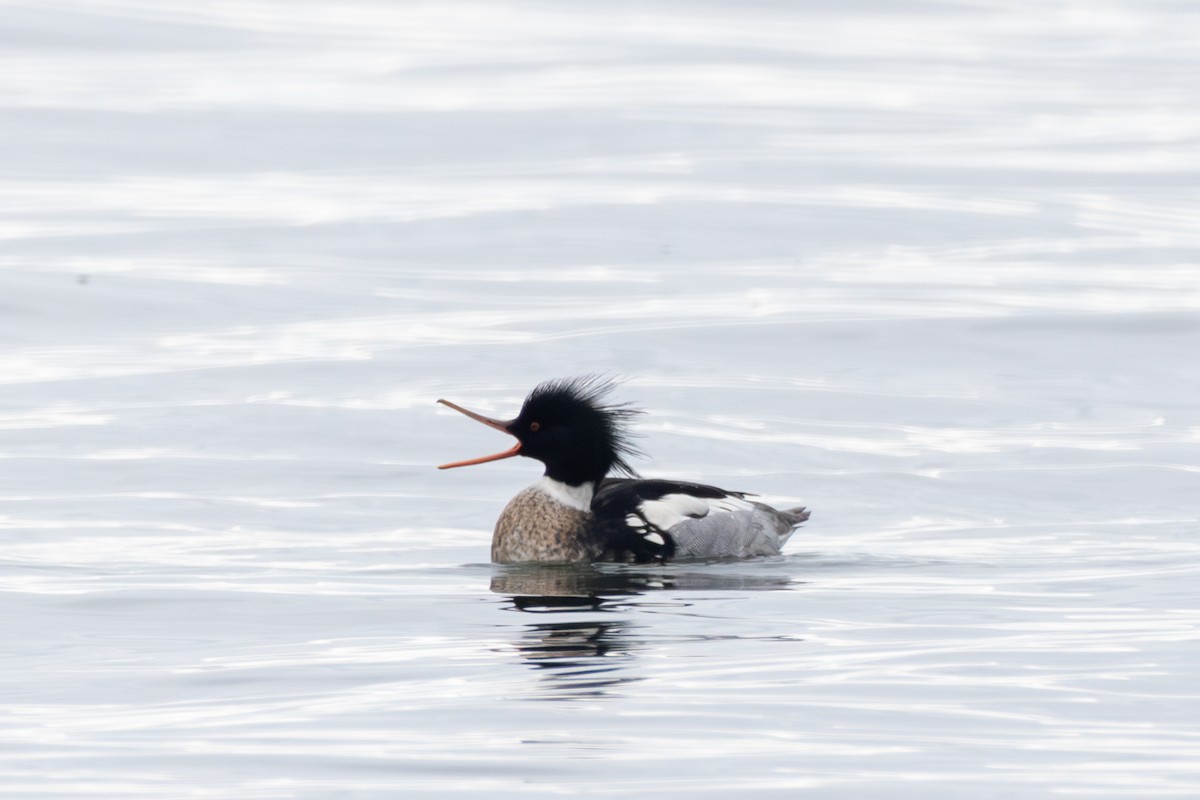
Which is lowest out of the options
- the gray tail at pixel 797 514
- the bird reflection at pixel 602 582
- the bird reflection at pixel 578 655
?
the bird reflection at pixel 578 655

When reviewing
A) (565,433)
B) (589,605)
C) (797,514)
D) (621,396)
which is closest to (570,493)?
(565,433)

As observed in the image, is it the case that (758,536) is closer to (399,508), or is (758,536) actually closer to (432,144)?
(399,508)

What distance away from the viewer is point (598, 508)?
11.2 meters

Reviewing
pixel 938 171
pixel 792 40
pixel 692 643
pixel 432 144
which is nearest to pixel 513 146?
pixel 432 144

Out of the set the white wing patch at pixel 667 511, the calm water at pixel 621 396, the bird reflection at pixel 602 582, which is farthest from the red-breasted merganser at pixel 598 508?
the calm water at pixel 621 396

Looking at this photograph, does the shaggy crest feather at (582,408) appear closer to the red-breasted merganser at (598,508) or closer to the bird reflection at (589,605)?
the red-breasted merganser at (598,508)

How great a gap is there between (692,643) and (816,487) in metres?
4.27

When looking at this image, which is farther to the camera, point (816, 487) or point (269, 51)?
point (269, 51)

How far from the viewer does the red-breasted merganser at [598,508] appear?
11031mm

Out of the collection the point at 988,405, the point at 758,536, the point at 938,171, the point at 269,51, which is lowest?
the point at 758,536

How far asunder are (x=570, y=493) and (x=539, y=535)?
1.24ft

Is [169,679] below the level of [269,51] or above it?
below

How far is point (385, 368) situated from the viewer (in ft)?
53.0

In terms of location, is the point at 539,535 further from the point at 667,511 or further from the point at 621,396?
the point at 621,396
